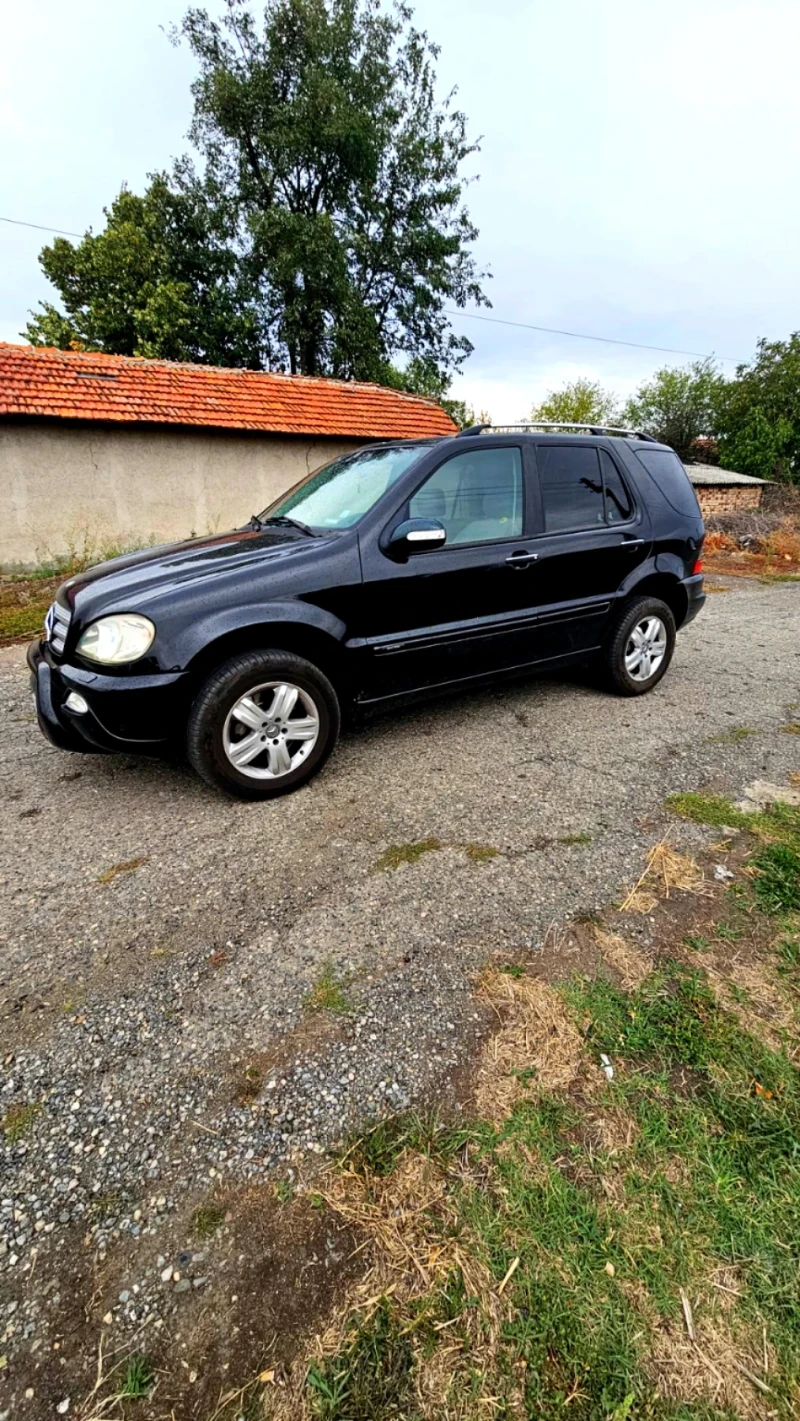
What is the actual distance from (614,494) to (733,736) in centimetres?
185

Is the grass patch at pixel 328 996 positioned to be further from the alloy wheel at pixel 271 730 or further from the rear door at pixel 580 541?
the rear door at pixel 580 541

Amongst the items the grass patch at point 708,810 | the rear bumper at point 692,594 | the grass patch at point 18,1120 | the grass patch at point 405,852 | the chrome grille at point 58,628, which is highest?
the chrome grille at point 58,628

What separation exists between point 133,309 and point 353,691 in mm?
21259

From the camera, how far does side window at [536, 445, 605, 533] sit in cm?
388

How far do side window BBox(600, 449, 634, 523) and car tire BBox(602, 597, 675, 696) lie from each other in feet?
2.01

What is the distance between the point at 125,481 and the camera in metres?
10.8

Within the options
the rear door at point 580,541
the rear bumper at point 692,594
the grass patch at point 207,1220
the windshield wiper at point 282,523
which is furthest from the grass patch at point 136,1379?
the rear bumper at point 692,594

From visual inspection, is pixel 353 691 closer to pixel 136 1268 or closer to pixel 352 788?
pixel 352 788

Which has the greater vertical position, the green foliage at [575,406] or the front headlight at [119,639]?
the green foliage at [575,406]

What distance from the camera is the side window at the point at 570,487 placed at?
12.7 ft

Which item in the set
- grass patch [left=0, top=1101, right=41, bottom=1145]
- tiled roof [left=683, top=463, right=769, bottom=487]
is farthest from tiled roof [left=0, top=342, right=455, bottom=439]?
tiled roof [left=683, top=463, right=769, bottom=487]

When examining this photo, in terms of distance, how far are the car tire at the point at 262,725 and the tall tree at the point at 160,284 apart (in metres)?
20.1

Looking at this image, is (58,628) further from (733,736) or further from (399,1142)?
(733,736)

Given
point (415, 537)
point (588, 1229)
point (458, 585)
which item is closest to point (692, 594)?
point (458, 585)
